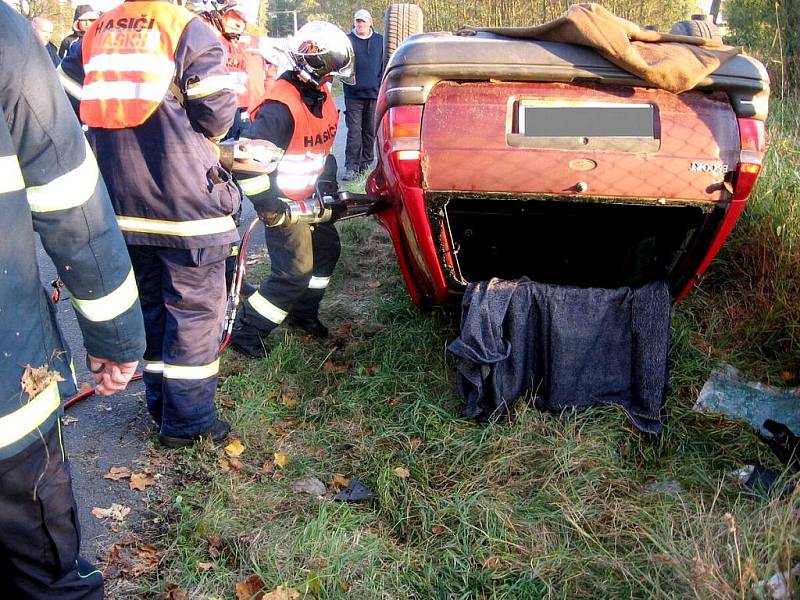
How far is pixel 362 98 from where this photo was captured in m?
9.38

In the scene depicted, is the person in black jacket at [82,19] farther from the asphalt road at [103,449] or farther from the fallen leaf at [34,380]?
the fallen leaf at [34,380]

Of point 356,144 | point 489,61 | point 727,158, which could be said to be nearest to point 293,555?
point 489,61

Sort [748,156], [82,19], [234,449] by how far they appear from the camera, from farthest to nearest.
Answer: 1. [82,19]
2. [234,449]
3. [748,156]

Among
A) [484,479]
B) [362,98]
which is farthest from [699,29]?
[362,98]

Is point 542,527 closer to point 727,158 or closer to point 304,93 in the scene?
point 727,158

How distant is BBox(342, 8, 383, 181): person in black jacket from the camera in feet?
30.6

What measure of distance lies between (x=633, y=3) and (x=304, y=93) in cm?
423

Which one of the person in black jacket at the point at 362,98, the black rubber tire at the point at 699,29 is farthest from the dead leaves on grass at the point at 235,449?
the person in black jacket at the point at 362,98

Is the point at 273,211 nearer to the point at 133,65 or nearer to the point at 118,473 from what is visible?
the point at 133,65

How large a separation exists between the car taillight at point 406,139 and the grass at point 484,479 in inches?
41.7

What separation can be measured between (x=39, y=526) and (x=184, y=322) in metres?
1.32

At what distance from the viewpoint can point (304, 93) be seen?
3799 mm

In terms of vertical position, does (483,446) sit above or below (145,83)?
below

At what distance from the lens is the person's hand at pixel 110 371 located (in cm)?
186
